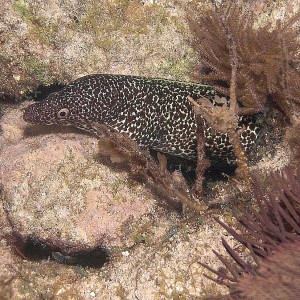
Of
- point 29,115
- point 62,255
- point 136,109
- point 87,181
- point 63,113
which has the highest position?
point 136,109

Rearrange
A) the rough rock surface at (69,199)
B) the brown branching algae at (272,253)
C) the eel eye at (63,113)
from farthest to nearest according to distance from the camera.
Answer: the eel eye at (63,113) < the rough rock surface at (69,199) < the brown branching algae at (272,253)

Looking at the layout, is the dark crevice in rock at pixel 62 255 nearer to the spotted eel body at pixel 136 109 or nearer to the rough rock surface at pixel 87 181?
the rough rock surface at pixel 87 181

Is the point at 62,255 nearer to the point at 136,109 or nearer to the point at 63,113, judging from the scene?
the point at 63,113

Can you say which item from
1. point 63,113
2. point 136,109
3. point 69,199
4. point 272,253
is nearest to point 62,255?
point 69,199

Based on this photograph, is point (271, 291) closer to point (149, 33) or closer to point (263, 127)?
point (263, 127)

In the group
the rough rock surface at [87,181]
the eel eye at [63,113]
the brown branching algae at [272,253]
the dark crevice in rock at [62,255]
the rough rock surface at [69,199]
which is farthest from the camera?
the eel eye at [63,113]

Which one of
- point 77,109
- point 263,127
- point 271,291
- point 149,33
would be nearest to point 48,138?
point 77,109

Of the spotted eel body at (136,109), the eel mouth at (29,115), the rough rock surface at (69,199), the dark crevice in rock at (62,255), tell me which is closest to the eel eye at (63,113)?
the spotted eel body at (136,109)
